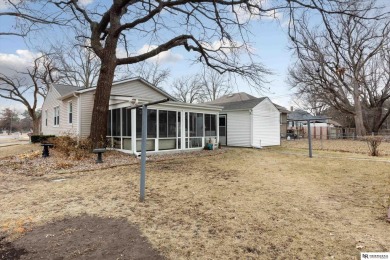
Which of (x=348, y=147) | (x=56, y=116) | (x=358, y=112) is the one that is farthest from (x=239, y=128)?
(x=358, y=112)

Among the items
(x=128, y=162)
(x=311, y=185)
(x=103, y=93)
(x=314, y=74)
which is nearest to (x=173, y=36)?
(x=103, y=93)

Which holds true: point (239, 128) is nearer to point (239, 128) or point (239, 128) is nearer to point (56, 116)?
point (239, 128)

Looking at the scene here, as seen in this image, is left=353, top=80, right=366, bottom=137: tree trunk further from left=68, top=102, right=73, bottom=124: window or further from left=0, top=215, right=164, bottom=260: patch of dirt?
left=0, top=215, right=164, bottom=260: patch of dirt

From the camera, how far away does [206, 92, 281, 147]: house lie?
17.0 metres

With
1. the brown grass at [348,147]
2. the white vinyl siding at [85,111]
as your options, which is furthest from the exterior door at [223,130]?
the white vinyl siding at [85,111]

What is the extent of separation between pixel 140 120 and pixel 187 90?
32919 millimetres

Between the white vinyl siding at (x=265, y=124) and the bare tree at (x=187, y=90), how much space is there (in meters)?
25.2

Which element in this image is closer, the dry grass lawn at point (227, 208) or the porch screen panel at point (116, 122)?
the dry grass lawn at point (227, 208)

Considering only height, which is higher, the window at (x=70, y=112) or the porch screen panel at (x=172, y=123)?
the window at (x=70, y=112)

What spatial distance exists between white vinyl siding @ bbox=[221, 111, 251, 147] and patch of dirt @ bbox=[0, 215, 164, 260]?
14.1 meters

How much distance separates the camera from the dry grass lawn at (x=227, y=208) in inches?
124

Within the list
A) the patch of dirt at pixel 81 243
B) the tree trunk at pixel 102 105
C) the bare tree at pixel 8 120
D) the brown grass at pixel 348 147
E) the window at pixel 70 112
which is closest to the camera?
the patch of dirt at pixel 81 243

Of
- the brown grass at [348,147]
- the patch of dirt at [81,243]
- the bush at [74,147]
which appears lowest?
the patch of dirt at [81,243]

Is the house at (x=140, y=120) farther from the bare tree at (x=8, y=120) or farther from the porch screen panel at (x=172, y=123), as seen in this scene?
the bare tree at (x=8, y=120)
